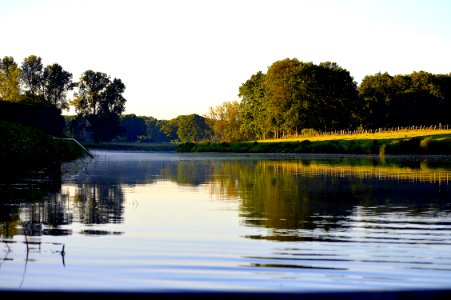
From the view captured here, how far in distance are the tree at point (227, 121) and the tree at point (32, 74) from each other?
58.6 meters

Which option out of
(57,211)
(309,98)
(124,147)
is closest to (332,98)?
(309,98)

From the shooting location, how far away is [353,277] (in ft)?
29.0

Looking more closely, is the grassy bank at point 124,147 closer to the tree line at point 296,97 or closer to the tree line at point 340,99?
the tree line at point 296,97

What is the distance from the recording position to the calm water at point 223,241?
8664 mm

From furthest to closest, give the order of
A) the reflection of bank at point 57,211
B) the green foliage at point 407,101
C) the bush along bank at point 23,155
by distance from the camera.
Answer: the green foliage at point 407,101, the bush along bank at point 23,155, the reflection of bank at point 57,211

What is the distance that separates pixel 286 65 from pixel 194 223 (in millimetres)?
143806

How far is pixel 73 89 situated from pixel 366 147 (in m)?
97.5

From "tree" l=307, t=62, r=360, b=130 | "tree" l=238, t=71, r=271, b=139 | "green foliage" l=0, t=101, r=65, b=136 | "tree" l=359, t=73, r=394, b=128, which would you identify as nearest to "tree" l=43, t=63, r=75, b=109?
"green foliage" l=0, t=101, r=65, b=136

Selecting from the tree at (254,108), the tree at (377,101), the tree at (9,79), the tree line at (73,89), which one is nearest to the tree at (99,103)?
the tree line at (73,89)

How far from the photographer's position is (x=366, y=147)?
96.1 meters

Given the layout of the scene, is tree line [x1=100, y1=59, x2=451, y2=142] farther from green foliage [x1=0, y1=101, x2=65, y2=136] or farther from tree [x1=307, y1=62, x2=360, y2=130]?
green foliage [x1=0, y1=101, x2=65, y2=136]

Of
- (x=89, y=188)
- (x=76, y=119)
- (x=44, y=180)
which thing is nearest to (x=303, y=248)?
(x=89, y=188)
